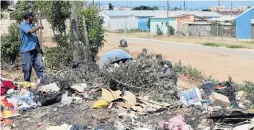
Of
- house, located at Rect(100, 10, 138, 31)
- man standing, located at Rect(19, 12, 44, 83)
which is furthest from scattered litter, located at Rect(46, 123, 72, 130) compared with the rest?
house, located at Rect(100, 10, 138, 31)

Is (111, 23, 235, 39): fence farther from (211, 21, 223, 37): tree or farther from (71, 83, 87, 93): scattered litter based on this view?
(71, 83, 87, 93): scattered litter

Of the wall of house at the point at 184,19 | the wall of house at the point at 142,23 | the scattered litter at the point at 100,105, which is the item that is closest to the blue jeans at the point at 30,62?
the scattered litter at the point at 100,105

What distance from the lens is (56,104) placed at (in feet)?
21.8

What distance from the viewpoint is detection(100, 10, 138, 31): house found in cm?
5446

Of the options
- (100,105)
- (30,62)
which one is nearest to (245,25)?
(30,62)

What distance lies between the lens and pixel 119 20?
5591 centimetres

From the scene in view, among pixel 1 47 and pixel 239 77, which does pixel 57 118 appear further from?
pixel 239 77

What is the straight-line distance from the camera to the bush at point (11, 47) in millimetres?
12047

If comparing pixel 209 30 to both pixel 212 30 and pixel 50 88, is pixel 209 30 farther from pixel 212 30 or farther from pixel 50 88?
pixel 50 88

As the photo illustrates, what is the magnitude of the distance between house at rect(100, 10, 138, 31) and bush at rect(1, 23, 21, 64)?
4086 centimetres

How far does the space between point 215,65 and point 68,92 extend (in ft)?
37.1

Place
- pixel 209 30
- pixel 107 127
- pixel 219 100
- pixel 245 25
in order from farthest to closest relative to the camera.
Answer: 1. pixel 209 30
2. pixel 245 25
3. pixel 219 100
4. pixel 107 127

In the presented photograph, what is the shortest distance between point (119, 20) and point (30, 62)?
4812cm

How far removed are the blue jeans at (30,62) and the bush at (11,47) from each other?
3.99 m
